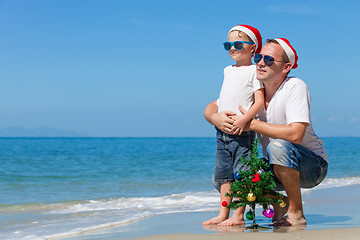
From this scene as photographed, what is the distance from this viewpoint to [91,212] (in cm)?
566

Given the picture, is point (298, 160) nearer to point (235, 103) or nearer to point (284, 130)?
point (284, 130)

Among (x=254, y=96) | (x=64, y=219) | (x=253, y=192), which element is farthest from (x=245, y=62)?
(x=64, y=219)

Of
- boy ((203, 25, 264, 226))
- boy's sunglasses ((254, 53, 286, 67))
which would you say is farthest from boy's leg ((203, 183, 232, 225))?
boy's sunglasses ((254, 53, 286, 67))

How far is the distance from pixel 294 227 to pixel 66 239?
186 centimetres

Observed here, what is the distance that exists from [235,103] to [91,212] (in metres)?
2.83

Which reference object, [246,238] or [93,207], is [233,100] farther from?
[93,207]

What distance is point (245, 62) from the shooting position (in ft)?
12.3

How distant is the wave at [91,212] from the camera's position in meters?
4.36

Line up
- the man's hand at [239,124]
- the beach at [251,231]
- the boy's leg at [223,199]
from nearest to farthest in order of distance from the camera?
1. the beach at [251,231]
2. the man's hand at [239,124]
3. the boy's leg at [223,199]

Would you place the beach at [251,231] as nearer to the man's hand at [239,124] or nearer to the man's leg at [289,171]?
the man's leg at [289,171]

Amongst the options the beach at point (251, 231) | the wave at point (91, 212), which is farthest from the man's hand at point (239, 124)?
the wave at point (91, 212)

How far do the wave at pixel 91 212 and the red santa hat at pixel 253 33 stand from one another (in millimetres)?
2131

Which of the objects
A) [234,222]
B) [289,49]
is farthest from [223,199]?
[289,49]

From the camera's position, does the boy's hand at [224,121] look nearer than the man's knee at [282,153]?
No
